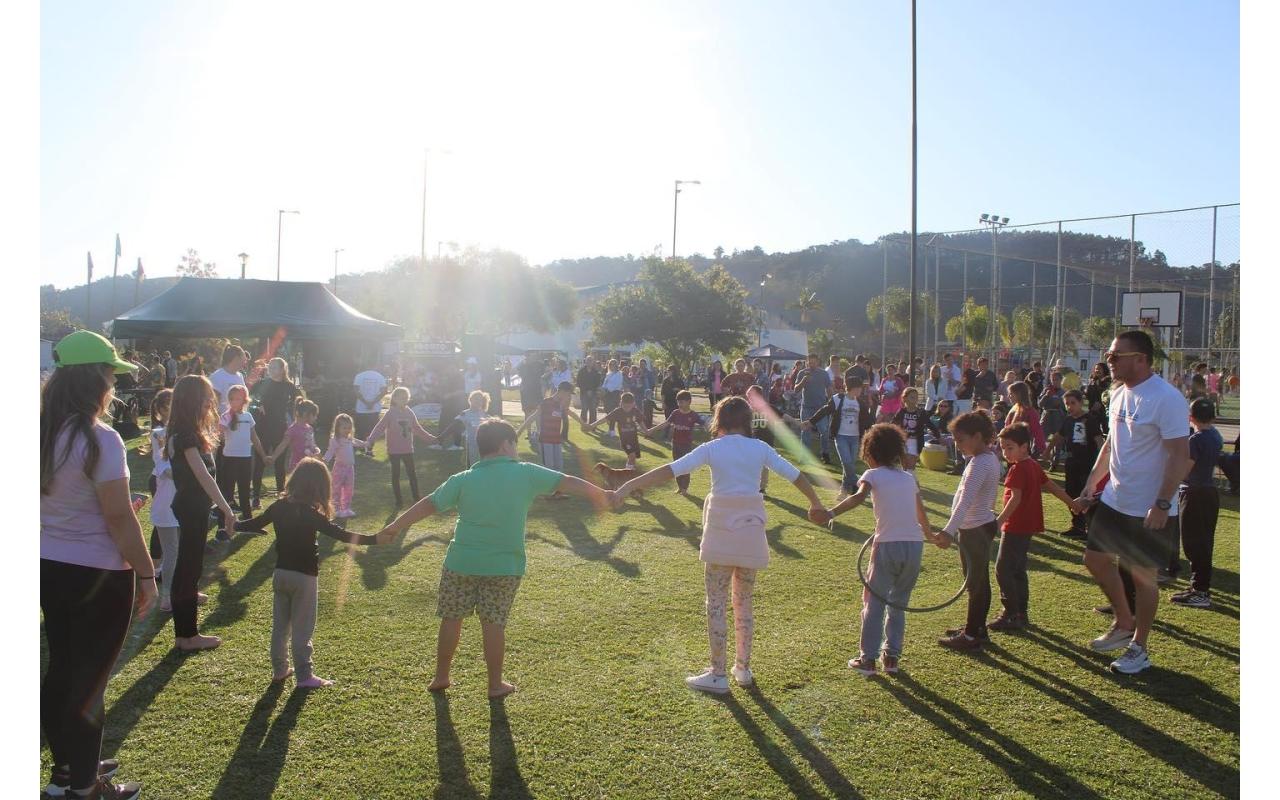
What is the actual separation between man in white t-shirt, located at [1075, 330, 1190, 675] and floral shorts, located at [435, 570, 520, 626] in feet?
12.3

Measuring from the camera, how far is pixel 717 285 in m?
49.6

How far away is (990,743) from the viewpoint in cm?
475

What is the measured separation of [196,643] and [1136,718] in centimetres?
587

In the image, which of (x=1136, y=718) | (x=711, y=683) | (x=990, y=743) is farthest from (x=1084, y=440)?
(x=711, y=683)

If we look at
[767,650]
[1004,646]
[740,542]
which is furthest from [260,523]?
[1004,646]

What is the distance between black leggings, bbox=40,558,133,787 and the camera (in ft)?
11.9

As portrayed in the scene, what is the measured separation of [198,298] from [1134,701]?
22.5m

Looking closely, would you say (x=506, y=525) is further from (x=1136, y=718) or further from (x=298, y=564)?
(x=1136, y=718)

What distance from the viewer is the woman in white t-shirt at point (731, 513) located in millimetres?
5262

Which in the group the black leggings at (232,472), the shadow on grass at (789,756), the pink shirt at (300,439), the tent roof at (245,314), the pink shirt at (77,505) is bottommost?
the shadow on grass at (789,756)

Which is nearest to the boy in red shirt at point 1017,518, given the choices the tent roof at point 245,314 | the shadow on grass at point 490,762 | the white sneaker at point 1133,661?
the white sneaker at point 1133,661

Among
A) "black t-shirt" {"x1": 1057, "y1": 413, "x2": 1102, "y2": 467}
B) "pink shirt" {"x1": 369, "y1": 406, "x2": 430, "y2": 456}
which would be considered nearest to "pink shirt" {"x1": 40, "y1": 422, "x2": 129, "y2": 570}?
"pink shirt" {"x1": 369, "y1": 406, "x2": 430, "y2": 456}

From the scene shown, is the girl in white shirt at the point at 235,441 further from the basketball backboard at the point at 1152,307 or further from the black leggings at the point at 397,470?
the basketball backboard at the point at 1152,307

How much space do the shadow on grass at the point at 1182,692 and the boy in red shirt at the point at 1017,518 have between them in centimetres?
51
